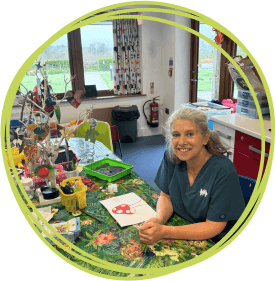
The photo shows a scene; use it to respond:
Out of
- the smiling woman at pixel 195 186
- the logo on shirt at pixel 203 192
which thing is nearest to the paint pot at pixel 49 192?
the smiling woman at pixel 195 186

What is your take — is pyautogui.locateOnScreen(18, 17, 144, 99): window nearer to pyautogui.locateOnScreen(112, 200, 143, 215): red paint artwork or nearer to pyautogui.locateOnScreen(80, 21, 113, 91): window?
pyautogui.locateOnScreen(80, 21, 113, 91): window

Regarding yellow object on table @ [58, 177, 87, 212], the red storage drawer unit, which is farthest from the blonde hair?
the red storage drawer unit

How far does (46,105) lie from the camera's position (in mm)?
1543

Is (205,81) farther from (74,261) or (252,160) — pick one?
(74,261)

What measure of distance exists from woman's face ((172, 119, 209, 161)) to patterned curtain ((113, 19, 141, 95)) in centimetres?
385

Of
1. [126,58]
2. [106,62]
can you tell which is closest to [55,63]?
[106,62]

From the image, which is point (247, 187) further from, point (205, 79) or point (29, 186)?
point (205, 79)

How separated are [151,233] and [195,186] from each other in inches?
15.4

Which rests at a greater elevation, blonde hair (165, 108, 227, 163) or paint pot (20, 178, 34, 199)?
blonde hair (165, 108, 227, 163)

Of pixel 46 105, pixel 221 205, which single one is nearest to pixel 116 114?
pixel 46 105

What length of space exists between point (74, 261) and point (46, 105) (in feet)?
2.91

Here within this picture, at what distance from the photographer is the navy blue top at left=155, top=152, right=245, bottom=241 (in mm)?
1300

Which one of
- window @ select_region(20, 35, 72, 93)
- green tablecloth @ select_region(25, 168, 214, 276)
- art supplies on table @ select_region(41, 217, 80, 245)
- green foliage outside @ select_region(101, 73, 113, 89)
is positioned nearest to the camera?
green tablecloth @ select_region(25, 168, 214, 276)

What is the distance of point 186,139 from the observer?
1.38 meters
